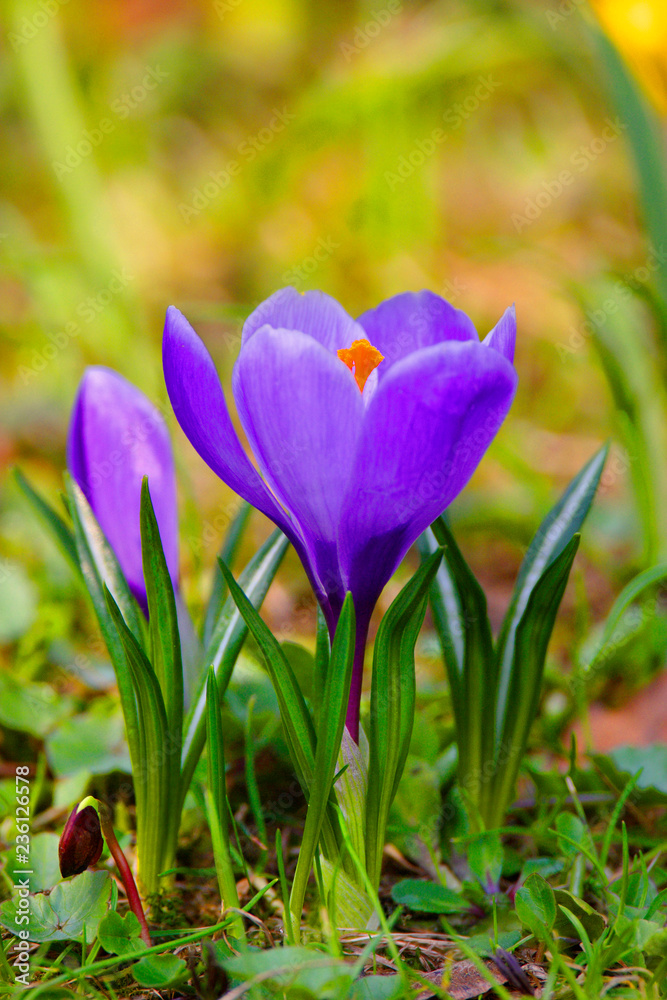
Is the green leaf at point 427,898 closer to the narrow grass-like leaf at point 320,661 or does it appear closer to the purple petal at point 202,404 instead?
the narrow grass-like leaf at point 320,661

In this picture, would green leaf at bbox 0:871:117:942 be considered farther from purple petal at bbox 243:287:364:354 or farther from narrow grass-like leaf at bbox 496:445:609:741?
purple petal at bbox 243:287:364:354

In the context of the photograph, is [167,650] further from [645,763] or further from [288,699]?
[645,763]

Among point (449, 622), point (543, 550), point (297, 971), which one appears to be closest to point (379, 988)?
point (297, 971)

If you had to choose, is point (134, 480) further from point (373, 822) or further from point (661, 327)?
point (661, 327)

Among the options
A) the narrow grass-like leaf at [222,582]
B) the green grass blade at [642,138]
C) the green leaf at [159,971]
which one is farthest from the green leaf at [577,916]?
the green grass blade at [642,138]

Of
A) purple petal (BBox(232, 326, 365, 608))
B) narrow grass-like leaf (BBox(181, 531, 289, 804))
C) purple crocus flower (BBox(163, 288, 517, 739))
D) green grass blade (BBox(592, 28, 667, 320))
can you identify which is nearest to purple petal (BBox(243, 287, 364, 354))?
purple crocus flower (BBox(163, 288, 517, 739))
